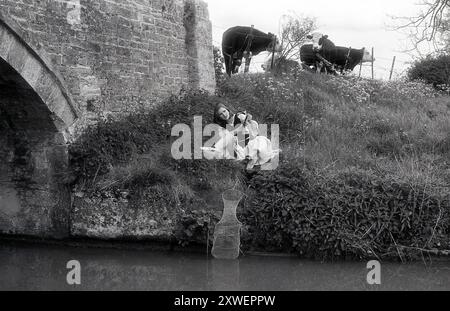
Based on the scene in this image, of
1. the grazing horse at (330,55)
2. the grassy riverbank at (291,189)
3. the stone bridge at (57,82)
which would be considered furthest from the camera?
the grazing horse at (330,55)

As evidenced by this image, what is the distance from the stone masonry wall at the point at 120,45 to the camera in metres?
9.50

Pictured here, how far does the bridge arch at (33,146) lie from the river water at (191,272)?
0.73 meters

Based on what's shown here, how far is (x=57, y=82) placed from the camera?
956 cm

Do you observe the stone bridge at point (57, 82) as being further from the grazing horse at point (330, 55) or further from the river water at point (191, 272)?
the grazing horse at point (330, 55)

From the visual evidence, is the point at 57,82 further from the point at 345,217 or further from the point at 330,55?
the point at 330,55

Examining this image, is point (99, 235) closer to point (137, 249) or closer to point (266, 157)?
point (137, 249)

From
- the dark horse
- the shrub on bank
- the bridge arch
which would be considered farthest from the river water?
the dark horse

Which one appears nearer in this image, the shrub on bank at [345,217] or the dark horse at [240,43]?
the shrub on bank at [345,217]

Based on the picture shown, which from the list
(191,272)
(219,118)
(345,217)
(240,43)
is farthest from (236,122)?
(240,43)

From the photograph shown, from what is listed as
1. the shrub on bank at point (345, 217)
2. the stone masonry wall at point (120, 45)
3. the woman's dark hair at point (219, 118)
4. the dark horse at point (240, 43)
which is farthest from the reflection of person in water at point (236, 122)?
the dark horse at point (240, 43)

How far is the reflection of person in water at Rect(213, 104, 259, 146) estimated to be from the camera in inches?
414

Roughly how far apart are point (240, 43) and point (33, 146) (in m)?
A: 7.44

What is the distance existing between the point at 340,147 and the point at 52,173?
5.11 metres

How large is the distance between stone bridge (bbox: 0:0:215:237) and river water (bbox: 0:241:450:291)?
0.98 m
